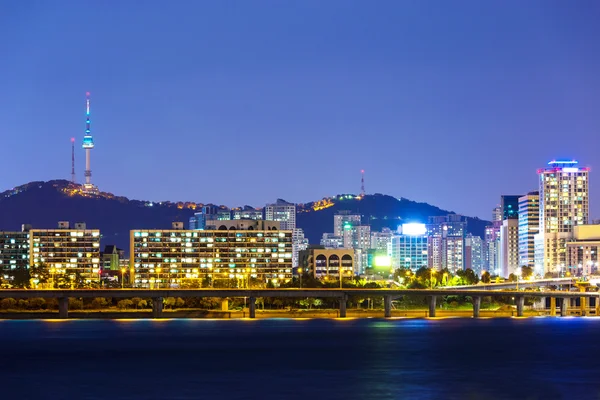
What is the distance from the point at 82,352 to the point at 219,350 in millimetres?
15899

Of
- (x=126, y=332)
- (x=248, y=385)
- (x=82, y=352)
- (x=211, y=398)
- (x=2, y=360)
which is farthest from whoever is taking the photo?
(x=126, y=332)

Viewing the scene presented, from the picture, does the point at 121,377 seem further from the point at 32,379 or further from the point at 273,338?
the point at 273,338

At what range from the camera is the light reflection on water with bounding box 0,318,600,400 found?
336 ft

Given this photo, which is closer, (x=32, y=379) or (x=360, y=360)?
(x=32, y=379)

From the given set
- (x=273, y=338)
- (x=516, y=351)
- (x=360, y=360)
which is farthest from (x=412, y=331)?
(x=360, y=360)

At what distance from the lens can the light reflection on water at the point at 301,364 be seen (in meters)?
102

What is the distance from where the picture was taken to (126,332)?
184000 mm

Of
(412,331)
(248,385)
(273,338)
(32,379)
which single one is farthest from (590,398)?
(412,331)

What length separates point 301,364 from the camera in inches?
Result: 5044

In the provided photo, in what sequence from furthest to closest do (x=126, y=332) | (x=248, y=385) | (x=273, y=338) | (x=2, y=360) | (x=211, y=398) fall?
(x=126, y=332)
(x=273, y=338)
(x=2, y=360)
(x=248, y=385)
(x=211, y=398)

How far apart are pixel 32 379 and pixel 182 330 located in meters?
82.1

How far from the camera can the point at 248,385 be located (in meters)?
106

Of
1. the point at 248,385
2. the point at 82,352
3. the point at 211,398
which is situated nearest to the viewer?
the point at 211,398

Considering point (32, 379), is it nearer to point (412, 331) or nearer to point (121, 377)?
point (121, 377)
